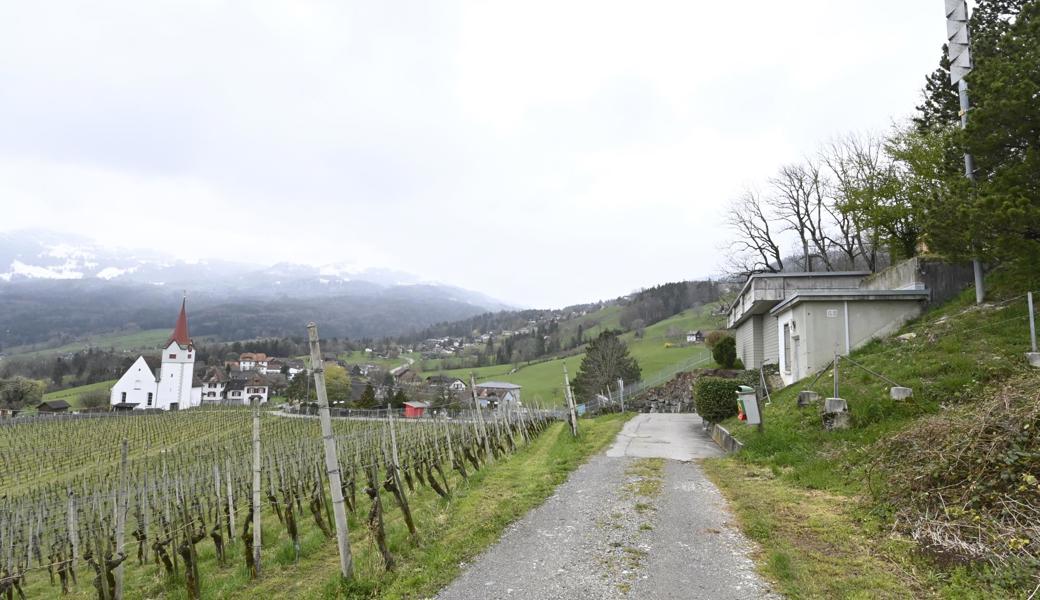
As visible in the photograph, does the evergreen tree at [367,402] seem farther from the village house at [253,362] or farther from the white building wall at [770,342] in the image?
the village house at [253,362]

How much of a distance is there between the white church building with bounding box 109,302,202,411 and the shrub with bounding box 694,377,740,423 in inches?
3443

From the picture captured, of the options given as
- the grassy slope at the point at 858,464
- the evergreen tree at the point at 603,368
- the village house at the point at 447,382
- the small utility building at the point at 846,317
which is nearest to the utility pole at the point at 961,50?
the grassy slope at the point at 858,464

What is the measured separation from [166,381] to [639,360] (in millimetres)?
72036

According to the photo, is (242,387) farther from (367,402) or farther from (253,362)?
(367,402)

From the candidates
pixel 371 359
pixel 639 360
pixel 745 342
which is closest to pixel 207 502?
pixel 745 342

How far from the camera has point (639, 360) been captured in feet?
242

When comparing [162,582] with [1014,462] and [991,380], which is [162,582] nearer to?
[1014,462]

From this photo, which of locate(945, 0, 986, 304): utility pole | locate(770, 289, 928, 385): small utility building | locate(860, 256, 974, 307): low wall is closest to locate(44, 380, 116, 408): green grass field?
locate(770, 289, 928, 385): small utility building

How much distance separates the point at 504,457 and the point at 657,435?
15.8 feet

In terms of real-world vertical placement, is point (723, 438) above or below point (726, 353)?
below

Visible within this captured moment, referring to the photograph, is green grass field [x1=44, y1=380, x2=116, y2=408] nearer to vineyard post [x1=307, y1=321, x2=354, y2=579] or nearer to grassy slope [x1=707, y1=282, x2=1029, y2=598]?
vineyard post [x1=307, y1=321, x2=354, y2=579]

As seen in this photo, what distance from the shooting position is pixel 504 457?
1755 centimetres

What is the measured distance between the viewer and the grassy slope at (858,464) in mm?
5340

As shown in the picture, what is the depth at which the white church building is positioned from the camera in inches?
3371
